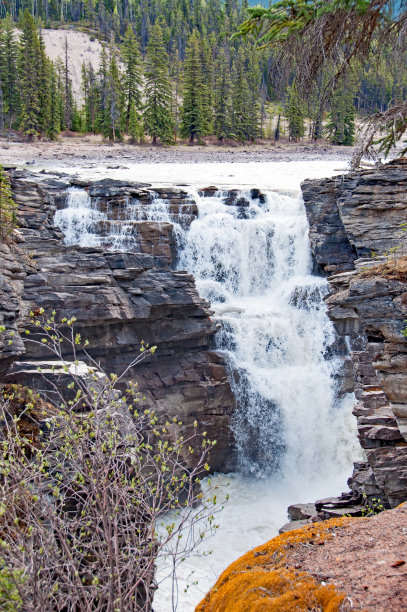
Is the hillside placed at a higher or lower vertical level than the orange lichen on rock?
higher

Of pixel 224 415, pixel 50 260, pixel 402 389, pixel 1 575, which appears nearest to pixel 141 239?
pixel 50 260

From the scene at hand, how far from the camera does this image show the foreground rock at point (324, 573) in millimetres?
4039

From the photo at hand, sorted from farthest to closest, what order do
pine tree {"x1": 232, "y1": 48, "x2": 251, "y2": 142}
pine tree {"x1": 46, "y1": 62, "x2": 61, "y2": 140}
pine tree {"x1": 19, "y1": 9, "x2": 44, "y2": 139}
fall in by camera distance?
pine tree {"x1": 232, "y1": 48, "x2": 251, "y2": 142} < pine tree {"x1": 46, "y1": 62, "x2": 61, "y2": 140} < pine tree {"x1": 19, "y1": 9, "x2": 44, "y2": 139}

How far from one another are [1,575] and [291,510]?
10.9m

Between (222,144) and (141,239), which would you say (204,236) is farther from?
(222,144)

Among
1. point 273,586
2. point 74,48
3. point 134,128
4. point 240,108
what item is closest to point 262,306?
point 273,586

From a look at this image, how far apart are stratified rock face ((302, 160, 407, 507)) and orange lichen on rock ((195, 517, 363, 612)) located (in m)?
4.32

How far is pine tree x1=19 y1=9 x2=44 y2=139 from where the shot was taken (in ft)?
157

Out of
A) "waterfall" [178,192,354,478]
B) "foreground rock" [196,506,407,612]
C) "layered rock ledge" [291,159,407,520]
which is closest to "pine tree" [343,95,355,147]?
"layered rock ledge" [291,159,407,520]

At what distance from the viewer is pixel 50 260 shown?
1830cm

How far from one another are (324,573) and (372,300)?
5.60 m

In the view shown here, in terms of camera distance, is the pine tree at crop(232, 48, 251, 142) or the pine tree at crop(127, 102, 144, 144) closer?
the pine tree at crop(127, 102, 144, 144)

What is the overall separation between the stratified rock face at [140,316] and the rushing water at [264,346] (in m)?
0.90

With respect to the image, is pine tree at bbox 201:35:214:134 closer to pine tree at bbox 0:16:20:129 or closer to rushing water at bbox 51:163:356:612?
pine tree at bbox 0:16:20:129
